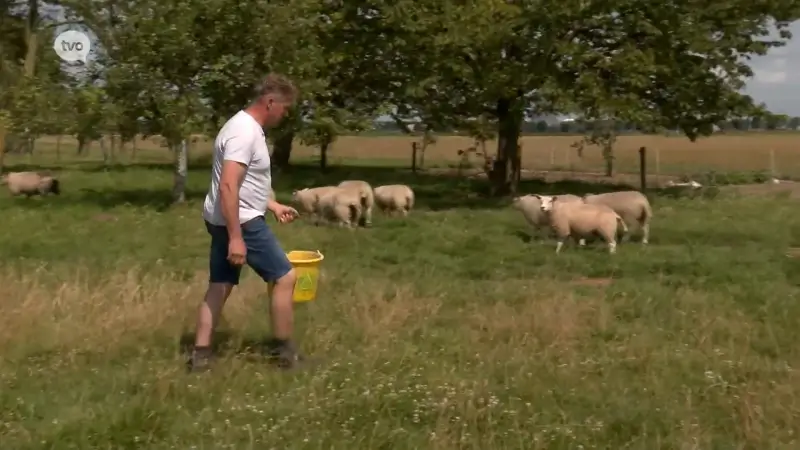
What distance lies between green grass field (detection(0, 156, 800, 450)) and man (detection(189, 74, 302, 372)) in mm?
252

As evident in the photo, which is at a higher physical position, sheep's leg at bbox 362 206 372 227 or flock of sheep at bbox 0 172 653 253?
flock of sheep at bbox 0 172 653 253

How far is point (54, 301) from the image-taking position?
23.1 feet

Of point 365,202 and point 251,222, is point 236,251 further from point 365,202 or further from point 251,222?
point 365,202

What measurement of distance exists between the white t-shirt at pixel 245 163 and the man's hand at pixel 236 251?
0.64 ft

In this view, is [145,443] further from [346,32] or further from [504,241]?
[346,32]

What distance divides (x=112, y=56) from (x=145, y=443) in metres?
15.1

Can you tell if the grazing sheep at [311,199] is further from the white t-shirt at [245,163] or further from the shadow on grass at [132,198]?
the white t-shirt at [245,163]

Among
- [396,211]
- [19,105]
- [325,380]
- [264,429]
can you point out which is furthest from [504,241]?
[19,105]

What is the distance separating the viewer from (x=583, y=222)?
41.5ft

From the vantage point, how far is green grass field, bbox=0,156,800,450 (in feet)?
14.9

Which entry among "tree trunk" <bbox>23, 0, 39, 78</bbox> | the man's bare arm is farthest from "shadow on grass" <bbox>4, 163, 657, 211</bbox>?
the man's bare arm

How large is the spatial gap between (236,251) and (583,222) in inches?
312

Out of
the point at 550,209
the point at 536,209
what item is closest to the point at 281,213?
the point at 550,209

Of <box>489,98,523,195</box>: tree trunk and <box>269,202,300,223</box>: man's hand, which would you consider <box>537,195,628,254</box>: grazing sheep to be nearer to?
<box>269,202,300,223</box>: man's hand
